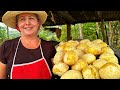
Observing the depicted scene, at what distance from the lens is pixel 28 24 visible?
156 cm

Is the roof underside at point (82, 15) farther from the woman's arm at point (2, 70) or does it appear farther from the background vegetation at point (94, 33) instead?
the woman's arm at point (2, 70)

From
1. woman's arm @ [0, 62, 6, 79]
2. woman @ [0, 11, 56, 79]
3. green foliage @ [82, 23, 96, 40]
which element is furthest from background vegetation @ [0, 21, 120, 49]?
woman's arm @ [0, 62, 6, 79]

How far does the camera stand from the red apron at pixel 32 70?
1566 mm

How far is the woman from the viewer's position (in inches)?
62.6

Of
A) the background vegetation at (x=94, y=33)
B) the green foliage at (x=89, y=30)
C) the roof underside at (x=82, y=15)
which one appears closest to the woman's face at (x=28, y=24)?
the roof underside at (x=82, y=15)

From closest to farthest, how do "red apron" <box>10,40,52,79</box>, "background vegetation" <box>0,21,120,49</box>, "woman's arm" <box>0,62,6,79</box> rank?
"red apron" <box>10,40,52,79</box> < "woman's arm" <box>0,62,6,79</box> < "background vegetation" <box>0,21,120,49</box>

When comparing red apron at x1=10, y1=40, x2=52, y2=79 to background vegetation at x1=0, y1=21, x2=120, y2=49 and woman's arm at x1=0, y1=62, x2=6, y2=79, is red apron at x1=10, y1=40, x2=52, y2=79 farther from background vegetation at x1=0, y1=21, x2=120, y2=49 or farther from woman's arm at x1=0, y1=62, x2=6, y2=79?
background vegetation at x1=0, y1=21, x2=120, y2=49

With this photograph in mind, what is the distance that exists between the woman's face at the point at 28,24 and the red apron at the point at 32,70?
0.25m

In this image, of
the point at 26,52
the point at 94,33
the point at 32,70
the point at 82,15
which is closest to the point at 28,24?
the point at 26,52

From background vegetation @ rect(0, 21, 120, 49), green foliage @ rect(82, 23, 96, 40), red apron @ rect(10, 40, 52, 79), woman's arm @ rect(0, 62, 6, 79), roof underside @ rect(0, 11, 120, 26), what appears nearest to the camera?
red apron @ rect(10, 40, 52, 79)

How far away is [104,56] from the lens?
1256 millimetres

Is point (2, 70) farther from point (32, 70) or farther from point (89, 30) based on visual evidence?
point (89, 30)

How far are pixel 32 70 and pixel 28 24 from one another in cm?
36
